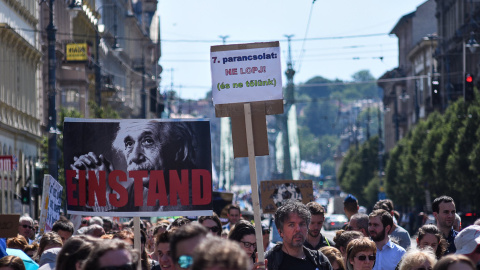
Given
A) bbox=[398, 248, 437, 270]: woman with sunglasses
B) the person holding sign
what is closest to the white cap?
bbox=[398, 248, 437, 270]: woman with sunglasses

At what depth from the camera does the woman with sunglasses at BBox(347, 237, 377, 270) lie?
9.45 metres

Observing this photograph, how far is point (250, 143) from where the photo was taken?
9.04 metres

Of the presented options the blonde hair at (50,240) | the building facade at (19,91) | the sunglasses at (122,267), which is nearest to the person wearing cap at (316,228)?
the blonde hair at (50,240)

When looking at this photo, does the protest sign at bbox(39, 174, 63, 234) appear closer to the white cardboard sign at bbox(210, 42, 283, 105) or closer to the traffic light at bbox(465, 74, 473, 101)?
the white cardboard sign at bbox(210, 42, 283, 105)

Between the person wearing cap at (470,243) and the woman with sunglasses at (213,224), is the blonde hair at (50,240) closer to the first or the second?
the woman with sunglasses at (213,224)

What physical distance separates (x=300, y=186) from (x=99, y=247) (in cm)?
1312

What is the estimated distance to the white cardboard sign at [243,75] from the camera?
9180mm

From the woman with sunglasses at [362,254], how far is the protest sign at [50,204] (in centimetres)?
722

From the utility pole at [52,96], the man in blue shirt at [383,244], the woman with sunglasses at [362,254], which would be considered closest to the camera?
the woman with sunglasses at [362,254]

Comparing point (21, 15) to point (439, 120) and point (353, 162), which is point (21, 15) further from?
point (353, 162)

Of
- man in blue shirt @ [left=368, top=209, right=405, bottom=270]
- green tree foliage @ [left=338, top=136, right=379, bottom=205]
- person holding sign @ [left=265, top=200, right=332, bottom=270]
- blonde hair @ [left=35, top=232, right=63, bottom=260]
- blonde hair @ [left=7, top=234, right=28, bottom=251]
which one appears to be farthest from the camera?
green tree foliage @ [left=338, top=136, right=379, bottom=205]

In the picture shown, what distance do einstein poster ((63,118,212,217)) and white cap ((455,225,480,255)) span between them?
8.18 feet

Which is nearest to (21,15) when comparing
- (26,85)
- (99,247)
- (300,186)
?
(26,85)

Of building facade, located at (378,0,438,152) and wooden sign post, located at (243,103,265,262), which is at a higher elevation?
building facade, located at (378,0,438,152)
